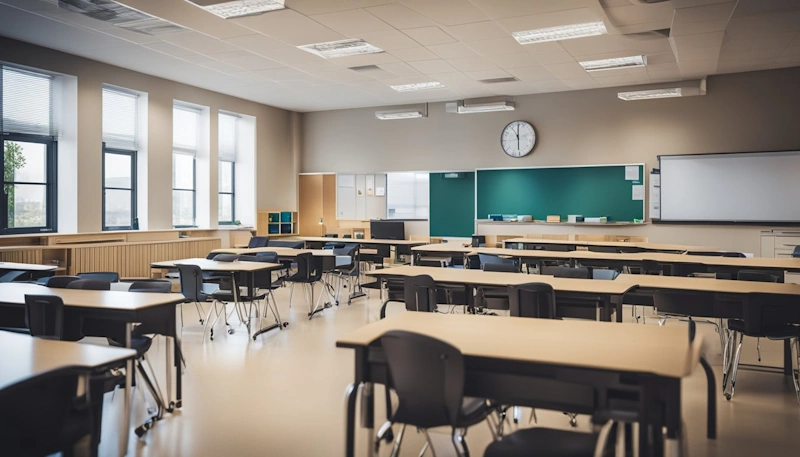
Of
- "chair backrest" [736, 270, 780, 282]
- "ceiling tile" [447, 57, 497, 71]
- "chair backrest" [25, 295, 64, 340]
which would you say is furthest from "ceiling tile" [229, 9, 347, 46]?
"chair backrest" [736, 270, 780, 282]

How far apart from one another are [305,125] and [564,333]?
11846 mm

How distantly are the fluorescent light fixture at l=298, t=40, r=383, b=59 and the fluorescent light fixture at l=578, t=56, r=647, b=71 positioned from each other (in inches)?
134

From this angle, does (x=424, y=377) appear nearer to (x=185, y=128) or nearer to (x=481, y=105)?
(x=481, y=105)

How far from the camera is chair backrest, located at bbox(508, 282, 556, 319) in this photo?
4.16 meters

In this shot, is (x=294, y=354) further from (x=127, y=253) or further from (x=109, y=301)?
(x=127, y=253)

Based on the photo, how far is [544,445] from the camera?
2293 millimetres

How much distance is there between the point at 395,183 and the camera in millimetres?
12984

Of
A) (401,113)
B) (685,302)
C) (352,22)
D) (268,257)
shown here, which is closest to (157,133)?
(268,257)

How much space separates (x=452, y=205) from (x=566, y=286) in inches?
316

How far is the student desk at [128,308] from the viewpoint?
3.73m

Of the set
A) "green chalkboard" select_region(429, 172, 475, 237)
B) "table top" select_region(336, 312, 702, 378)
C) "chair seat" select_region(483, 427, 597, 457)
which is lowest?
"chair seat" select_region(483, 427, 597, 457)

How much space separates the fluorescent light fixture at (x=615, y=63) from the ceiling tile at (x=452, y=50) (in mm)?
1979

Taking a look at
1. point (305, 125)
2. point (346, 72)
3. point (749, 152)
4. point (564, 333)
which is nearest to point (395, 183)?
point (305, 125)

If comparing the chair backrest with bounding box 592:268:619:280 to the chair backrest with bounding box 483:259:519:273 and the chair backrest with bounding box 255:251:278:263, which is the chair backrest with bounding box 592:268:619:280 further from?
the chair backrest with bounding box 255:251:278:263
